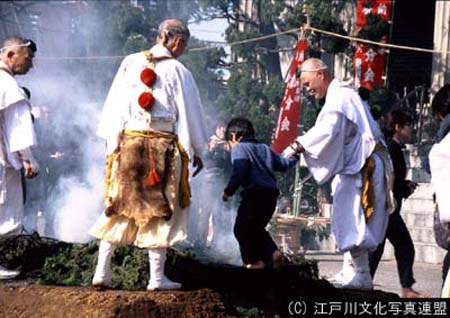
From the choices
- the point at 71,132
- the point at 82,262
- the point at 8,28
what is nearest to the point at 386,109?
the point at 71,132

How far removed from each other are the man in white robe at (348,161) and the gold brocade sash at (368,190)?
0.09 feet

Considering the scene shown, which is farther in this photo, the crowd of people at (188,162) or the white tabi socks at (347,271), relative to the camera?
the white tabi socks at (347,271)

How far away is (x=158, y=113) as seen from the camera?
25.1 feet

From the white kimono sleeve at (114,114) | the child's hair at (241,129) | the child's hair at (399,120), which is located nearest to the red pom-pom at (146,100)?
the white kimono sleeve at (114,114)

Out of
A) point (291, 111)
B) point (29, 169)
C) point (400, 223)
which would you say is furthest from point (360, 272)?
point (291, 111)

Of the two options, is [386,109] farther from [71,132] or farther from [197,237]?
[197,237]

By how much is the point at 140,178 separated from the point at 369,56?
10.8m

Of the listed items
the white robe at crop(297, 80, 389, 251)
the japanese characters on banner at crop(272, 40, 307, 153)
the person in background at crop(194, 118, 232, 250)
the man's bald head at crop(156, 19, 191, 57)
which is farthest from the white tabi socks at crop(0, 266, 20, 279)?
the japanese characters on banner at crop(272, 40, 307, 153)

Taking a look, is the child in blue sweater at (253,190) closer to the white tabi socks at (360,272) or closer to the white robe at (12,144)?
the white tabi socks at (360,272)

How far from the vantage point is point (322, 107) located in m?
8.80

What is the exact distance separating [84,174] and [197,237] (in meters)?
3.41

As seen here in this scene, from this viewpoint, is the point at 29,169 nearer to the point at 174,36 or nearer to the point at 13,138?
the point at 13,138

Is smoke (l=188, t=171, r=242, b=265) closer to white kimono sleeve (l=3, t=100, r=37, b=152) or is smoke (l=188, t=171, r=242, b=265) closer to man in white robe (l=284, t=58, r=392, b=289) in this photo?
man in white robe (l=284, t=58, r=392, b=289)

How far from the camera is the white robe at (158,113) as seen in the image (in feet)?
24.8
